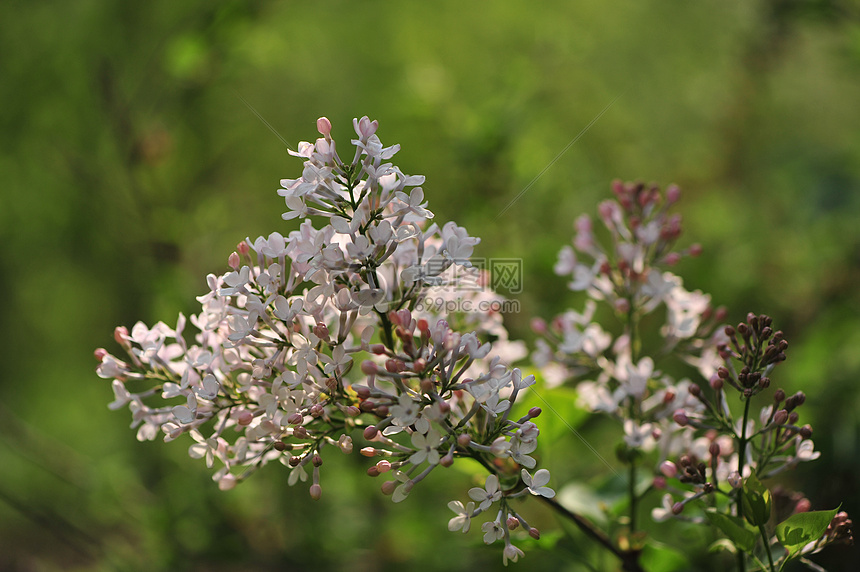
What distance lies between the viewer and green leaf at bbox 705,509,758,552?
3.58 ft

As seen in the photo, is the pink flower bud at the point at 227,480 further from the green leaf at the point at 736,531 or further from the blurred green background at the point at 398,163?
the green leaf at the point at 736,531

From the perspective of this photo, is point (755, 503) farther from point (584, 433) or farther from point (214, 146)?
point (214, 146)

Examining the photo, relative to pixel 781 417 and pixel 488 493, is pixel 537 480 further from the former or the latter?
pixel 781 417

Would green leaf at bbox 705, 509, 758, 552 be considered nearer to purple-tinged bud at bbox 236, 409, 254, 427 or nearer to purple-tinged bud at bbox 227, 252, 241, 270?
purple-tinged bud at bbox 236, 409, 254, 427

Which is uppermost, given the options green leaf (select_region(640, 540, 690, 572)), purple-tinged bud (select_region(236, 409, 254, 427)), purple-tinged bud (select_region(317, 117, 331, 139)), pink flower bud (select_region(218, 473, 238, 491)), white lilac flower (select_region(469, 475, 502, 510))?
purple-tinged bud (select_region(317, 117, 331, 139))

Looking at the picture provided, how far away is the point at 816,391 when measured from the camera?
214 cm

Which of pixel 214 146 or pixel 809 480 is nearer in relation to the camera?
pixel 809 480

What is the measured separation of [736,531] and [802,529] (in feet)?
0.38

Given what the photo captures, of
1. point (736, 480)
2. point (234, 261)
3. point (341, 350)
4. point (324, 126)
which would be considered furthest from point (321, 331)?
point (736, 480)

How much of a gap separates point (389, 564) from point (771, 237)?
2.29 metres

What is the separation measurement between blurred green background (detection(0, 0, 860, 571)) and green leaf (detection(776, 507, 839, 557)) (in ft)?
2.08

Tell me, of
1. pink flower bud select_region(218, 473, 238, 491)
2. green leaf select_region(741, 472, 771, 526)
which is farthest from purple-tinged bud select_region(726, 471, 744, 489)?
pink flower bud select_region(218, 473, 238, 491)

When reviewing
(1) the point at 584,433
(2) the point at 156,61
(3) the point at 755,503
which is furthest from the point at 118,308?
(3) the point at 755,503

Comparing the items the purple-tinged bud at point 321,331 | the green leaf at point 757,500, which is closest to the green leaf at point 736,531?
the green leaf at point 757,500
